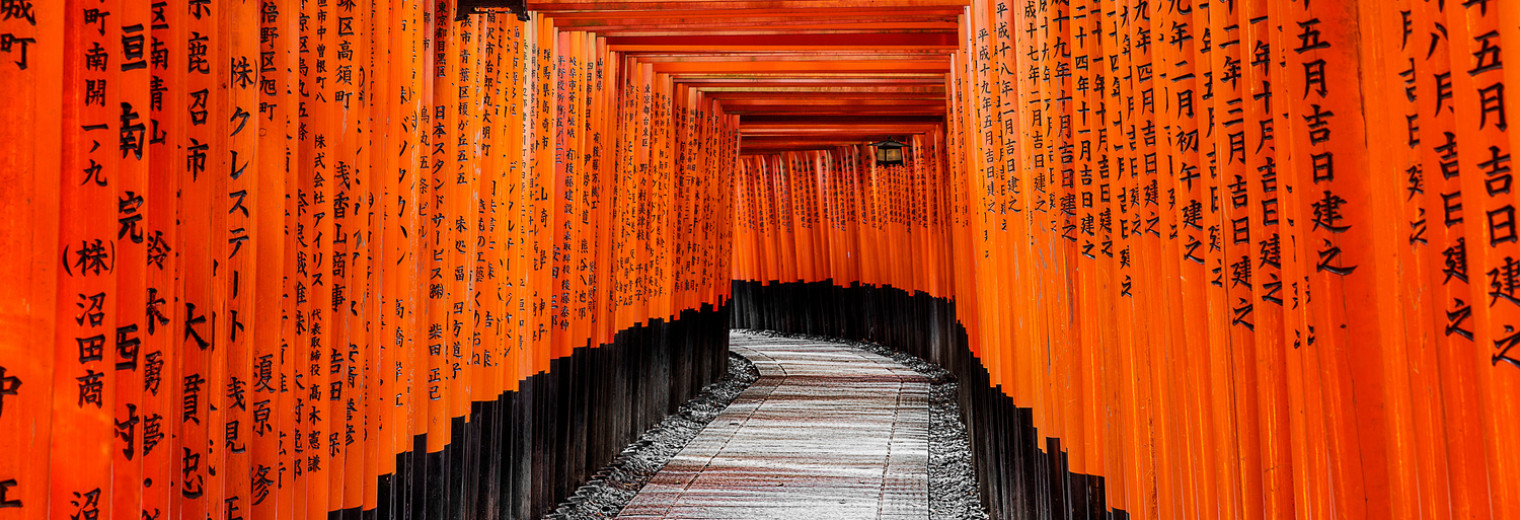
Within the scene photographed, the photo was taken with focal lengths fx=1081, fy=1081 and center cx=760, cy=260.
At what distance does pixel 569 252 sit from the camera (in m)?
5.86

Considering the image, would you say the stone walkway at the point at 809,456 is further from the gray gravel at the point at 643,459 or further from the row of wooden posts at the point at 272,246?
the row of wooden posts at the point at 272,246

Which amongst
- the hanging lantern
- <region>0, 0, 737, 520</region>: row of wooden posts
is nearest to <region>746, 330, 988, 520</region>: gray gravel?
<region>0, 0, 737, 520</region>: row of wooden posts

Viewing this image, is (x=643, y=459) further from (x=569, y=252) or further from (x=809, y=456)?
(x=569, y=252)

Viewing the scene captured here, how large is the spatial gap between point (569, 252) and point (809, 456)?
6.62 ft

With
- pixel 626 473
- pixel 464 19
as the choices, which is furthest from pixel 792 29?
pixel 626 473

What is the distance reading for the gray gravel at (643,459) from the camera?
218 inches

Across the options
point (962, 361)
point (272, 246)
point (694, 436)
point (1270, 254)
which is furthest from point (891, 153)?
point (1270, 254)

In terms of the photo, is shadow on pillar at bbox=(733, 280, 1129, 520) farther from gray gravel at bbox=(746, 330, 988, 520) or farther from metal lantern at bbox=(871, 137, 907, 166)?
metal lantern at bbox=(871, 137, 907, 166)

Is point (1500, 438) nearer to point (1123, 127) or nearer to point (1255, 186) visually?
point (1255, 186)

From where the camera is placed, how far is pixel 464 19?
13.3 ft

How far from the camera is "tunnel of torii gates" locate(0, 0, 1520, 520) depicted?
1.32 meters

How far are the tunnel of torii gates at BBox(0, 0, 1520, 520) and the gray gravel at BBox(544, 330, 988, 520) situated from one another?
273 mm

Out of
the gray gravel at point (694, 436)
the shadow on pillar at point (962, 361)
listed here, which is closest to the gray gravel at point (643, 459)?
the gray gravel at point (694, 436)

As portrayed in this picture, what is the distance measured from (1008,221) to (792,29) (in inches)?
89.6
